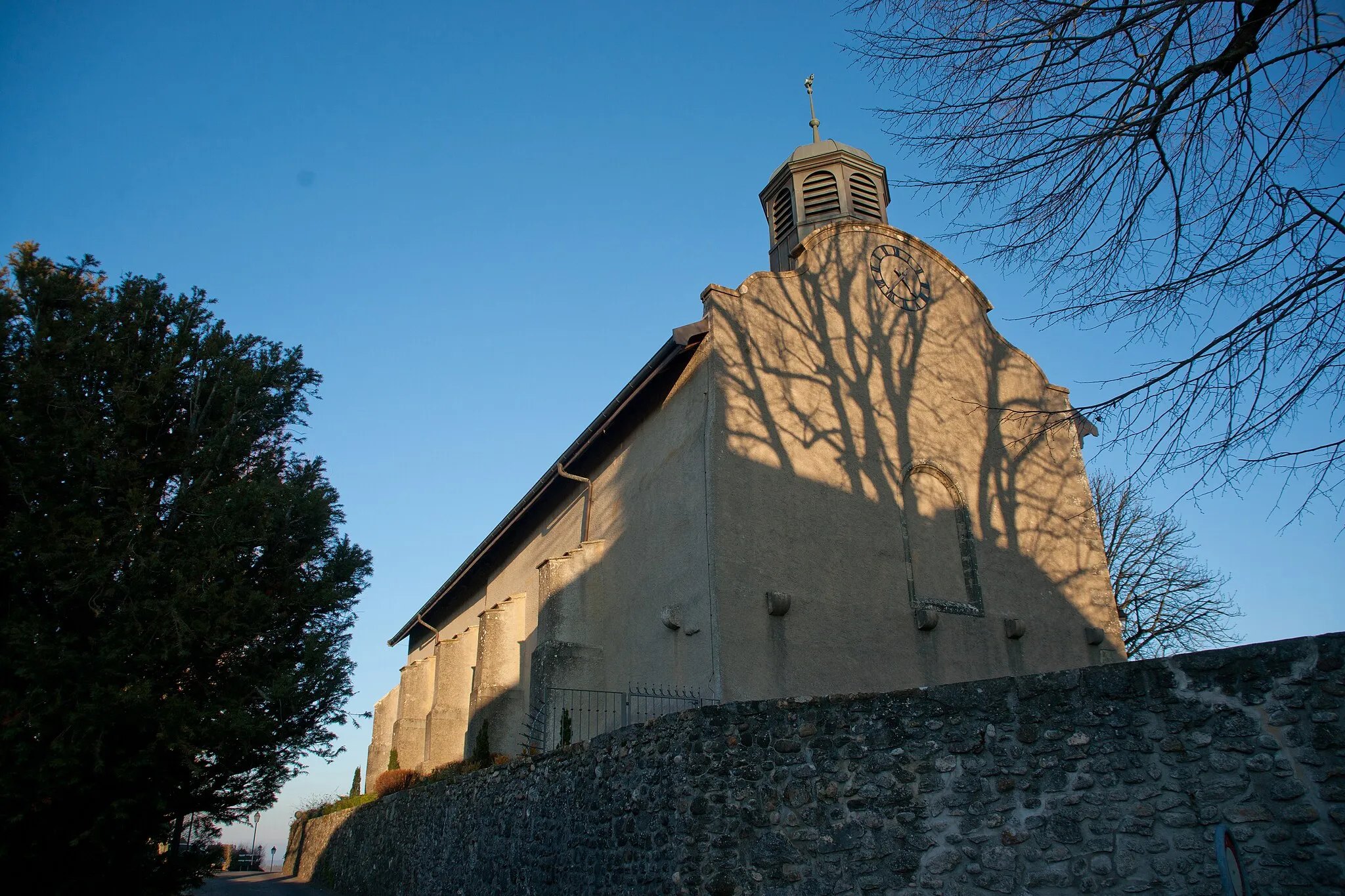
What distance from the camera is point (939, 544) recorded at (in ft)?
48.1

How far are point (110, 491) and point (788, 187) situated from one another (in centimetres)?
1361

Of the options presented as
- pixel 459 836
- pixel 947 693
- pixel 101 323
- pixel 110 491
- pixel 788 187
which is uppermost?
pixel 788 187

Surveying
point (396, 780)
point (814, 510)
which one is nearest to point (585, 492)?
point (814, 510)

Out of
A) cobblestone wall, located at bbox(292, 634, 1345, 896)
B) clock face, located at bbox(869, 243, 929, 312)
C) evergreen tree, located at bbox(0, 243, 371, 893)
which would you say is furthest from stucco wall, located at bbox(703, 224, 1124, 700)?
evergreen tree, located at bbox(0, 243, 371, 893)

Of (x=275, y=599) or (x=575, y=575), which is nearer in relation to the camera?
(x=275, y=599)

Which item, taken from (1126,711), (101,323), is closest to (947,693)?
(1126,711)

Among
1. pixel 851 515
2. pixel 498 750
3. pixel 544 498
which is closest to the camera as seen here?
pixel 851 515

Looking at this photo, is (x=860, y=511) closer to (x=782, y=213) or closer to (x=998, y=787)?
(x=998, y=787)

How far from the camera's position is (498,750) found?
17.0 m

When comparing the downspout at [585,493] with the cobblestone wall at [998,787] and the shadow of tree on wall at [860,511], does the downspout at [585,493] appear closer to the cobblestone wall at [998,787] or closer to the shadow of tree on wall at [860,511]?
the shadow of tree on wall at [860,511]

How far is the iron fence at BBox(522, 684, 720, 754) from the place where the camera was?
13.0 m

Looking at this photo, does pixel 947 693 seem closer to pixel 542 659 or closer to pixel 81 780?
pixel 542 659

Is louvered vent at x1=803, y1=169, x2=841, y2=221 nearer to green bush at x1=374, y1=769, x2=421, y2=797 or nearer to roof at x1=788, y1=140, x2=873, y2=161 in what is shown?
roof at x1=788, y1=140, x2=873, y2=161

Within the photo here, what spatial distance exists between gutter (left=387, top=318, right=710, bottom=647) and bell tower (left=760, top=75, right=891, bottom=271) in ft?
15.9
